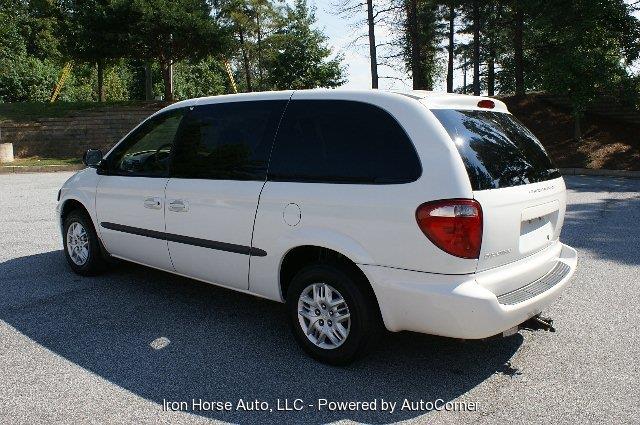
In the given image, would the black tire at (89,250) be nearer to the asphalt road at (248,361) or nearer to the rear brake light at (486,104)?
the asphalt road at (248,361)

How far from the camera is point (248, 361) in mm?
3586

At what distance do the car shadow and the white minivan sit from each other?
0.29 metres

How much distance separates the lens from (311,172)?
3.51 m

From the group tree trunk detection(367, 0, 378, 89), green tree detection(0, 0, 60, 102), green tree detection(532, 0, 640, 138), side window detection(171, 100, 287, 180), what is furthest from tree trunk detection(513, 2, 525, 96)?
green tree detection(0, 0, 60, 102)

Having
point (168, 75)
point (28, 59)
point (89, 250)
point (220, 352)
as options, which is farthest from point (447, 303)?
point (28, 59)

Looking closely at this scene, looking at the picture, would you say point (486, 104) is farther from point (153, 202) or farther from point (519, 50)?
point (519, 50)

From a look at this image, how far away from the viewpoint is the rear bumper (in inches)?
116

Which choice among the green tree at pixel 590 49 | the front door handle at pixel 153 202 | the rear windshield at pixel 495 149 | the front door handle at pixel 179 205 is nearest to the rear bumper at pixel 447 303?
the rear windshield at pixel 495 149

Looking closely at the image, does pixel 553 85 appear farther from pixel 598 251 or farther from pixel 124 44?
pixel 124 44

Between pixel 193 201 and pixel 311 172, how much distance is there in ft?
3.64

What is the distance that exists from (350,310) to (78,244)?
3385mm

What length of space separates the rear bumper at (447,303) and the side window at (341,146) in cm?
59

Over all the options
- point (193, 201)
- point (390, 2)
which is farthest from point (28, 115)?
point (193, 201)

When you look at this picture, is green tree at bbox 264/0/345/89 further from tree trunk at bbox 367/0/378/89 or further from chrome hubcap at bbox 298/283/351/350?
chrome hubcap at bbox 298/283/351/350
